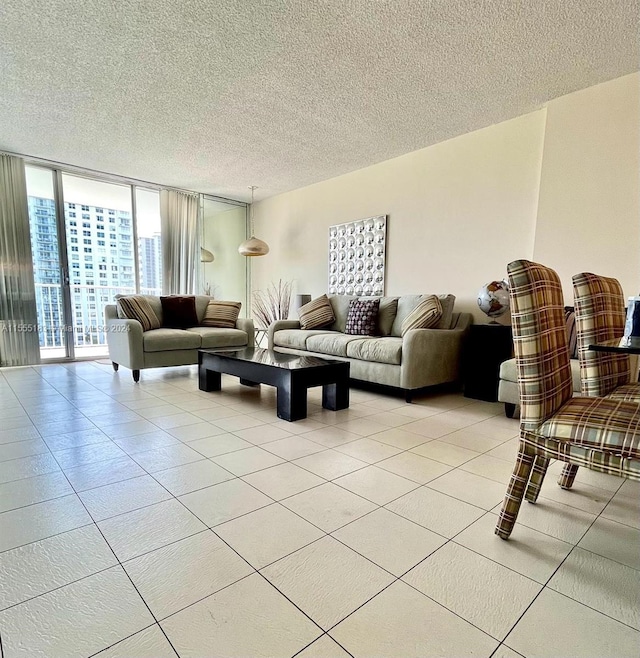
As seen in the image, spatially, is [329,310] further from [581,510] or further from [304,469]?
[581,510]

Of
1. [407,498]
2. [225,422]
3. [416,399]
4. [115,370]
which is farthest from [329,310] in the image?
[407,498]

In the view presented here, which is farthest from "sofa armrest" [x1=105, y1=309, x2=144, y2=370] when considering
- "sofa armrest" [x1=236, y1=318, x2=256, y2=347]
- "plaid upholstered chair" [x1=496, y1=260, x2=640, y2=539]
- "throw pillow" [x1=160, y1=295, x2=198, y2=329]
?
"plaid upholstered chair" [x1=496, y1=260, x2=640, y2=539]

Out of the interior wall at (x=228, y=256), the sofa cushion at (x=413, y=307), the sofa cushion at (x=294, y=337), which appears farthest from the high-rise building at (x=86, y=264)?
the sofa cushion at (x=413, y=307)

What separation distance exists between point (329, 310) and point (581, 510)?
3.18m

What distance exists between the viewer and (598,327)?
5.45ft

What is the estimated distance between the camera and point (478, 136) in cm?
354

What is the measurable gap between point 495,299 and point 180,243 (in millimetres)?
4514

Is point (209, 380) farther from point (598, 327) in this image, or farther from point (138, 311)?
point (598, 327)

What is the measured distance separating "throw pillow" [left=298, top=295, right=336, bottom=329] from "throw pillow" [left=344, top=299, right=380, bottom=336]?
0.35 meters

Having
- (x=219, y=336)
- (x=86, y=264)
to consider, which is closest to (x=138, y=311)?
(x=219, y=336)

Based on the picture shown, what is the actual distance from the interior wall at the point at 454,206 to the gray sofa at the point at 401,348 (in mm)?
376

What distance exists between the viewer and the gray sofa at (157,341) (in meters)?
3.77

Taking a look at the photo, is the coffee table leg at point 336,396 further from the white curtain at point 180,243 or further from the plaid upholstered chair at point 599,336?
the white curtain at point 180,243

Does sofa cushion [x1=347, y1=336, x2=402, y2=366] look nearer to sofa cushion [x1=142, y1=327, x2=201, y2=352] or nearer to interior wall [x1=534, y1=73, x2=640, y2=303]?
interior wall [x1=534, y1=73, x2=640, y2=303]
